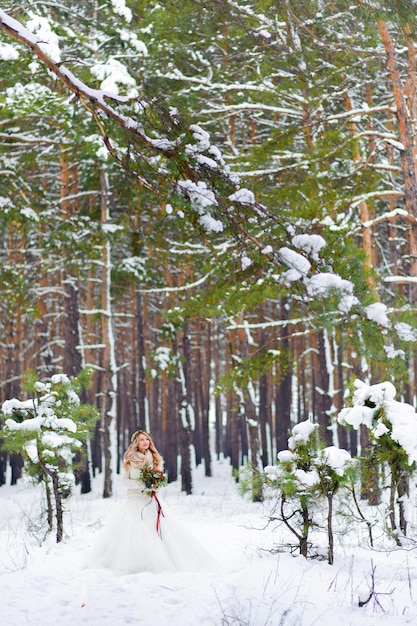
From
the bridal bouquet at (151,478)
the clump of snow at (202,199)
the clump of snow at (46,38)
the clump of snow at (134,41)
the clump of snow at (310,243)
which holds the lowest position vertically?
the bridal bouquet at (151,478)

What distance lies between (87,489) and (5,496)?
3.35 m

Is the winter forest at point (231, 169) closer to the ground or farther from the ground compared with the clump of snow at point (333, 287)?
farther from the ground

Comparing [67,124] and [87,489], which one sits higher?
[67,124]

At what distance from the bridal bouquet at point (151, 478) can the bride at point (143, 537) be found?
0.7 inches

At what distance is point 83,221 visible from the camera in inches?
658

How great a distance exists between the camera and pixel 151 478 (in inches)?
312

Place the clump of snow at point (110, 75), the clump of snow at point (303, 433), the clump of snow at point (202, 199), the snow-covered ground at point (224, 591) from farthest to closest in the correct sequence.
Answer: the clump of snow at point (110, 75) < the clump of snow at point (303, 433) < the clump of snow at point (202, 199) < the snow-covered ground at point (224, 591)

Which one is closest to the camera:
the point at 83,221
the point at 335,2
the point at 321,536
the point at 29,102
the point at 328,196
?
the point at 335,2

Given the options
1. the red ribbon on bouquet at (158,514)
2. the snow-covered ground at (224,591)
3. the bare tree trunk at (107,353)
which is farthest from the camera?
the bare tree trunk at (107,353)

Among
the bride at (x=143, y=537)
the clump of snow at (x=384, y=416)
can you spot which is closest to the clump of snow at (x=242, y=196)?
the clump of snow at (x=384, y=416)

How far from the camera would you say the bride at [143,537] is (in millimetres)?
7244

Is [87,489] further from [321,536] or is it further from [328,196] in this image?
[328,196]

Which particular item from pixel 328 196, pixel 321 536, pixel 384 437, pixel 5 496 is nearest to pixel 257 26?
pixel 328 196

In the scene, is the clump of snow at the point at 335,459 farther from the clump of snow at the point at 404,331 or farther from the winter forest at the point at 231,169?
the clump of snow at the point at 404,331
